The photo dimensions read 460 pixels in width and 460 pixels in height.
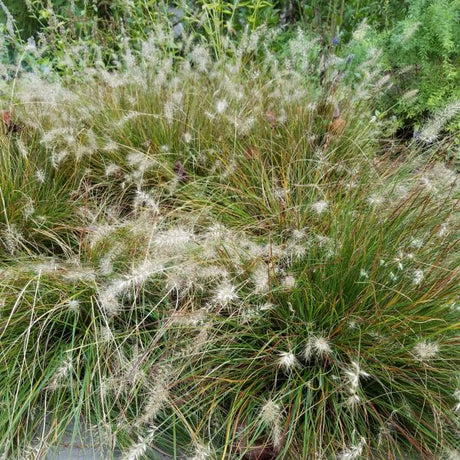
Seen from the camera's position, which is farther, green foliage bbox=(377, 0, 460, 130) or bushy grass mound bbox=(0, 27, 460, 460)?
green foliage bbox=(377, 0, 460, 130)

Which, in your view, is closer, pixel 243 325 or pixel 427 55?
pixel 243 325

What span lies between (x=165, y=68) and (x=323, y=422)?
7.74ft

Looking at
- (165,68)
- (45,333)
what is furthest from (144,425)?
(165,68)

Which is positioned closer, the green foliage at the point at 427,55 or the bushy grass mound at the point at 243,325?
the bushy grass mound at the point at 243,325

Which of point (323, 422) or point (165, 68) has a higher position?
point (165, 68)

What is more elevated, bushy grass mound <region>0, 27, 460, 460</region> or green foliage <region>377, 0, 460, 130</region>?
green foliage <region>377, 0, 460, 130</region>

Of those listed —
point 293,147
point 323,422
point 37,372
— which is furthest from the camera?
point 293,147

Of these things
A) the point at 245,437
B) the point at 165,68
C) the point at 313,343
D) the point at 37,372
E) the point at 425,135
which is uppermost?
the point at 425,135

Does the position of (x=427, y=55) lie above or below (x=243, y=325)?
above

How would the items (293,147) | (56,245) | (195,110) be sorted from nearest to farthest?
(56,245) → (293,147) → (195,110)

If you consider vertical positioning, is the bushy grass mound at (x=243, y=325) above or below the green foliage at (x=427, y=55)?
below

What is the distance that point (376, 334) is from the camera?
1.67 m

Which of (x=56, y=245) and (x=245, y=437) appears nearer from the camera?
(x=245, y=437)

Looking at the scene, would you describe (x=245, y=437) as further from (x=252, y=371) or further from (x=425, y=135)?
(x=425, y=135)
